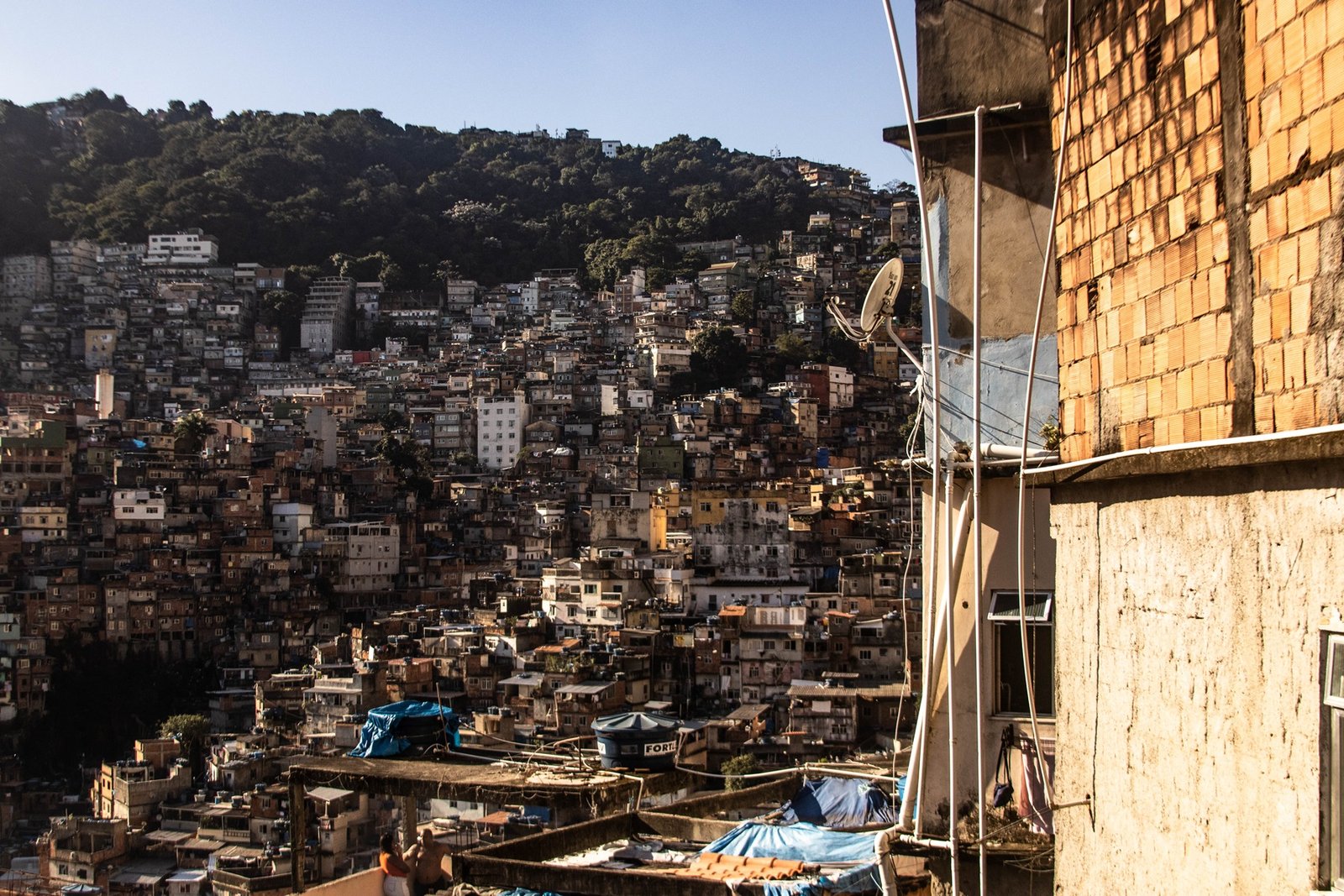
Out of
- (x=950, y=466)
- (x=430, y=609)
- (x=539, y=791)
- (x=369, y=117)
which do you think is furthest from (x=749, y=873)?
(x=369, y=117)

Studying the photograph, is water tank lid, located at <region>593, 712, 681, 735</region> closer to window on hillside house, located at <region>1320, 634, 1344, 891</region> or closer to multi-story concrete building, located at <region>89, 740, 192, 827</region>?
window on hillside house, located at <region>1320, 634, 1344, 891</region>

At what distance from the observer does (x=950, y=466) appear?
17.5 feet

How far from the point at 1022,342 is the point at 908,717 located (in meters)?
20.4

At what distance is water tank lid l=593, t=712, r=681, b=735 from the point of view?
26.8 feet

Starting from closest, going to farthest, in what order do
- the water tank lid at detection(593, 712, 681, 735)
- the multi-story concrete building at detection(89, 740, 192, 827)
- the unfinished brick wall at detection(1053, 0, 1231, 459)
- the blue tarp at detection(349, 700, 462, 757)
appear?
the unfinished brick wall at detection(1053, 0, 1231, 459) < the water tank lid at detection(593, 712, 681, 735) < the blue tarp at detection(349, 700, 462, 757) < the multi-story concrete building at detection(89, 740, 192, 827)

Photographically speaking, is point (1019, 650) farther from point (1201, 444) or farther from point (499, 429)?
point (499, 429)

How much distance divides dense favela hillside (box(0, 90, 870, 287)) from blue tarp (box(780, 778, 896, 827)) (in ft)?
239

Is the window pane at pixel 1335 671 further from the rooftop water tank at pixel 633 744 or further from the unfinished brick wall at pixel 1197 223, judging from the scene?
the rooftop water tank at pixel 633 744

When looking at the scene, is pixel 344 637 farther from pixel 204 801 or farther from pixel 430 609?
pixel 204 801

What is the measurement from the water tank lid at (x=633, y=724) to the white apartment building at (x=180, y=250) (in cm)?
8293

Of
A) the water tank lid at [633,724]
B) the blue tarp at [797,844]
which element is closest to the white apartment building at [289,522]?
the water tank lid at [633,724]

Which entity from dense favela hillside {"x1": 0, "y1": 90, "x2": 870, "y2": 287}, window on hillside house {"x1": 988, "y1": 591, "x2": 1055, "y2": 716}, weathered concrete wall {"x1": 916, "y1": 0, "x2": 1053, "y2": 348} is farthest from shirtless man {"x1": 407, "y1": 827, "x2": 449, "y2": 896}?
dense favela hillside {"x1": 0, "y1": 90, "x2": 870, "y2": 287}

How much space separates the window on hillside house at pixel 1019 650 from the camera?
5.27 m

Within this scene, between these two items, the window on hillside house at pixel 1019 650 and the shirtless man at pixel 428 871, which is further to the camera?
the shirtless man at pixel 428 871
